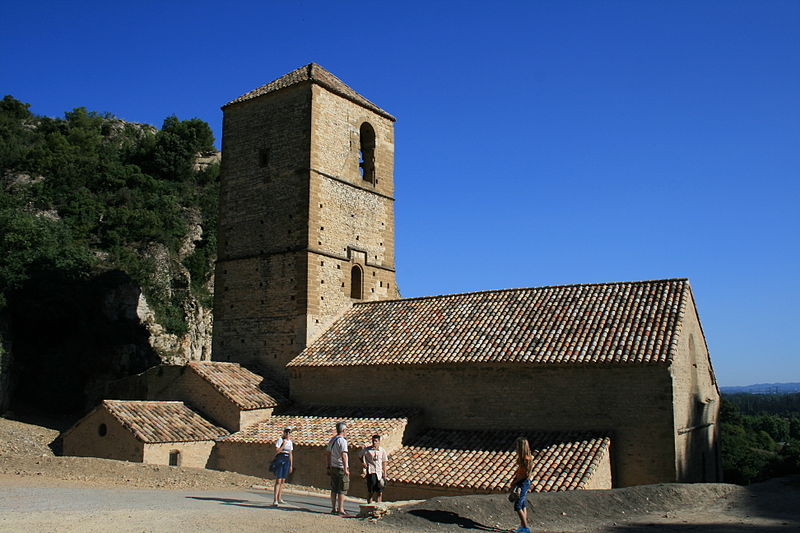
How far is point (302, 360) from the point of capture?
18.1m

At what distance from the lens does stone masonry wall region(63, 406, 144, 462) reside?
598 inches

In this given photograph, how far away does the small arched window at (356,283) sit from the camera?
21125 mm

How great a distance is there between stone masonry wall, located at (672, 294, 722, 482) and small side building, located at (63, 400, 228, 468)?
10698 millimetres

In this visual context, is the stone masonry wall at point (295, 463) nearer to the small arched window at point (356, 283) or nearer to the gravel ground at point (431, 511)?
the gravel ground at point (431, 511)

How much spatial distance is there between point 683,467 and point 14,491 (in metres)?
12.4

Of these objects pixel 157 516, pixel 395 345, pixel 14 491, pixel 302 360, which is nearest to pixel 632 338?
pixel 395 345

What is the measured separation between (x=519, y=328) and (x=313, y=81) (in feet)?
32.4

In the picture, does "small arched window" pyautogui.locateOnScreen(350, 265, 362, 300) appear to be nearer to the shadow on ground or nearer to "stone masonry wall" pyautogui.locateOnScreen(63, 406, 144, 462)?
"stone masonry wall" pyautogui.locateOnScreen(63, 406, 144, 462)

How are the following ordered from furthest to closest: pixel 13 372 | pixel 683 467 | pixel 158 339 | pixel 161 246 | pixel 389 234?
1. pixel 161 246
2. pixel 158 339
3. pixel 13 372
4. pixel 389 234
5. pixel 683 467

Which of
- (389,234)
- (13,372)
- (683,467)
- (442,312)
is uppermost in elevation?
(389,234)

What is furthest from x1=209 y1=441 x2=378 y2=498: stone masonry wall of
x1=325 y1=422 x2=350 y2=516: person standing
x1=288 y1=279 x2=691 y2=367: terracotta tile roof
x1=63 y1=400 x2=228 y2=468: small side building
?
x1=325 y1=422 x2=350 y2=516: person standing

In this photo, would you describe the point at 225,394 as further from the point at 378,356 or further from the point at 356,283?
the point at 356,283

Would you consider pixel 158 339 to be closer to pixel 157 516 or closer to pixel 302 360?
pixel 302 360

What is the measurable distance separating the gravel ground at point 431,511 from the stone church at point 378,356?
Result: 152 centimetres
